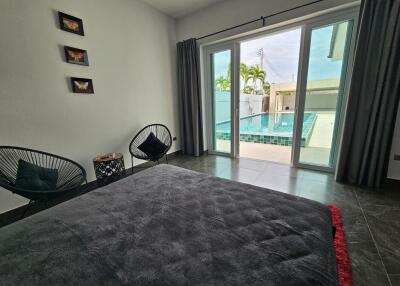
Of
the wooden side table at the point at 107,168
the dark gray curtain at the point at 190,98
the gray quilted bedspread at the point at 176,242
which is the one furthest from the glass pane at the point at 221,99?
the gray quilted bedspread at the point at 176,242

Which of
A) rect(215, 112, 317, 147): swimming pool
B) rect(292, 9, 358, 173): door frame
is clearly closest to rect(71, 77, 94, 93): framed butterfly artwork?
rect(215, 112, 317, 147): swimming pool

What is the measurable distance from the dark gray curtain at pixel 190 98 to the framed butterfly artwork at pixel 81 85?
6.07 ft

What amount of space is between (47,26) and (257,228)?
10.2 feet

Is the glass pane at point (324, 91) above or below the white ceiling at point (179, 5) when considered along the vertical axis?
below

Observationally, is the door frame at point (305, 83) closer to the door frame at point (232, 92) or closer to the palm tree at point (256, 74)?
the door frame at point (232, 92)

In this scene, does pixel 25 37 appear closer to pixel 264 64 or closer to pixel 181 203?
pixel 181 203

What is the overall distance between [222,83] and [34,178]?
3.43 m

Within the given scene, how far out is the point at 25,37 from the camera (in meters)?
2.02

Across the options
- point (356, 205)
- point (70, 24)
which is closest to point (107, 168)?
point (70, 24)

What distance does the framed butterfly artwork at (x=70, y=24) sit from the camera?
7.43 feet

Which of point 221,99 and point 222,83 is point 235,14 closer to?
point 222,83

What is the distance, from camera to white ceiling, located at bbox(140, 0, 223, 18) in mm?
3234

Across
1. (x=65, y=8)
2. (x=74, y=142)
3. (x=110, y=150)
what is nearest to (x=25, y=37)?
(x=65, y=8)

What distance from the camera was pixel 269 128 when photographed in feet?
21.4
